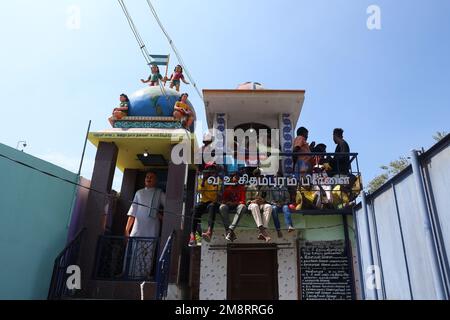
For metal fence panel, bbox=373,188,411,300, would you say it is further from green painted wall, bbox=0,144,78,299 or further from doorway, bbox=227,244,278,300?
green painted wall, bbox=0,144,78,299

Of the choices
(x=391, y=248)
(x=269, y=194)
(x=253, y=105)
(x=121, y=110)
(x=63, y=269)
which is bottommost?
(x=63, y=269)

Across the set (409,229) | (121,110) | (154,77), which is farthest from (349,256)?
(154,77)

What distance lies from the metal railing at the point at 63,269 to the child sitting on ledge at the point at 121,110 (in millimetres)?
2985

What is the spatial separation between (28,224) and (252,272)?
4.73 m

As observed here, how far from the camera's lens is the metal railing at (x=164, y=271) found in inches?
231

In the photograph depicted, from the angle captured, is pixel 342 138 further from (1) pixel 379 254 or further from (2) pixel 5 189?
(2) pixel 5 189

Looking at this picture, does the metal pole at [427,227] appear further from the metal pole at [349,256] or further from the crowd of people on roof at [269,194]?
the metal pole at [349,256]

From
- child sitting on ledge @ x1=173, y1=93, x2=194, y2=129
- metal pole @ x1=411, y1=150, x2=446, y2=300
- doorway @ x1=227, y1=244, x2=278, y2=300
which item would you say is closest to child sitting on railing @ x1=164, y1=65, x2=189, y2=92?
child sitting on ledge @ x1=173, y1=93, x2=194, y2=129

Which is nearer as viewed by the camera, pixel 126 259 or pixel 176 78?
pixel 126 259

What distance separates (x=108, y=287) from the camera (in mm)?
6473

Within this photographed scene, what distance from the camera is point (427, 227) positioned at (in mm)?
3461

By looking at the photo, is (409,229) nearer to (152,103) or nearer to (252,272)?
(252,272)

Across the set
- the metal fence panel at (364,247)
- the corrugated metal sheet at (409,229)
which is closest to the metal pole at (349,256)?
the metal fence panel at (364,247)

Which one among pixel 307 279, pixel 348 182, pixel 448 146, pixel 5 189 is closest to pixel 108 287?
pixel 5 189
